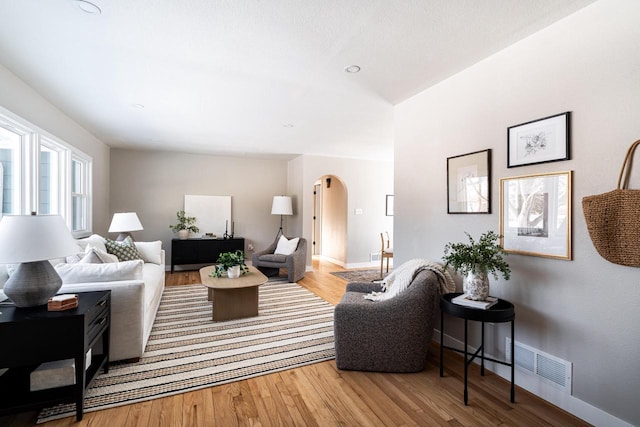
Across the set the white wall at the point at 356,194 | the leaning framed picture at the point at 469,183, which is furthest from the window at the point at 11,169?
the white wall at the point at 356,194

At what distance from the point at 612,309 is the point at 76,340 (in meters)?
3.07

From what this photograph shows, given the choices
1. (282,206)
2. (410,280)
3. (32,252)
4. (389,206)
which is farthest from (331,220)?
(32,252)

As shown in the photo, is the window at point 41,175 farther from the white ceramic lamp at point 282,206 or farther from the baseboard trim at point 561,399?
the baseboard trim at point 561,399

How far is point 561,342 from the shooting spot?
1959 mm

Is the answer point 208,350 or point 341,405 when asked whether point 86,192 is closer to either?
point 208,350

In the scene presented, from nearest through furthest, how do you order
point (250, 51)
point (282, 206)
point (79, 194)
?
point (250, 51), point (79, 194), point (282, 206)

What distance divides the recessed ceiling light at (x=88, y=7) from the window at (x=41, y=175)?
139cm

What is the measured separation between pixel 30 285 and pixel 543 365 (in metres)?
3.30

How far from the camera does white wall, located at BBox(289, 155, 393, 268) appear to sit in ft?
20.8

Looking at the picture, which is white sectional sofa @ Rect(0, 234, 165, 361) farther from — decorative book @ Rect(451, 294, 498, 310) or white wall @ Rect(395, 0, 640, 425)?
white wall @ Rect(395, 0, 640, 425)

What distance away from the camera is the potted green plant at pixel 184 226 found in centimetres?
608

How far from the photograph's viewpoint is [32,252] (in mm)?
1752

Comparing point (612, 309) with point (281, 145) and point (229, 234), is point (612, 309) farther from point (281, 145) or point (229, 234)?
point (229, 234)

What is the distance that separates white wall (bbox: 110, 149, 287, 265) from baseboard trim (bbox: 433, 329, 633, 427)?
542 cm
